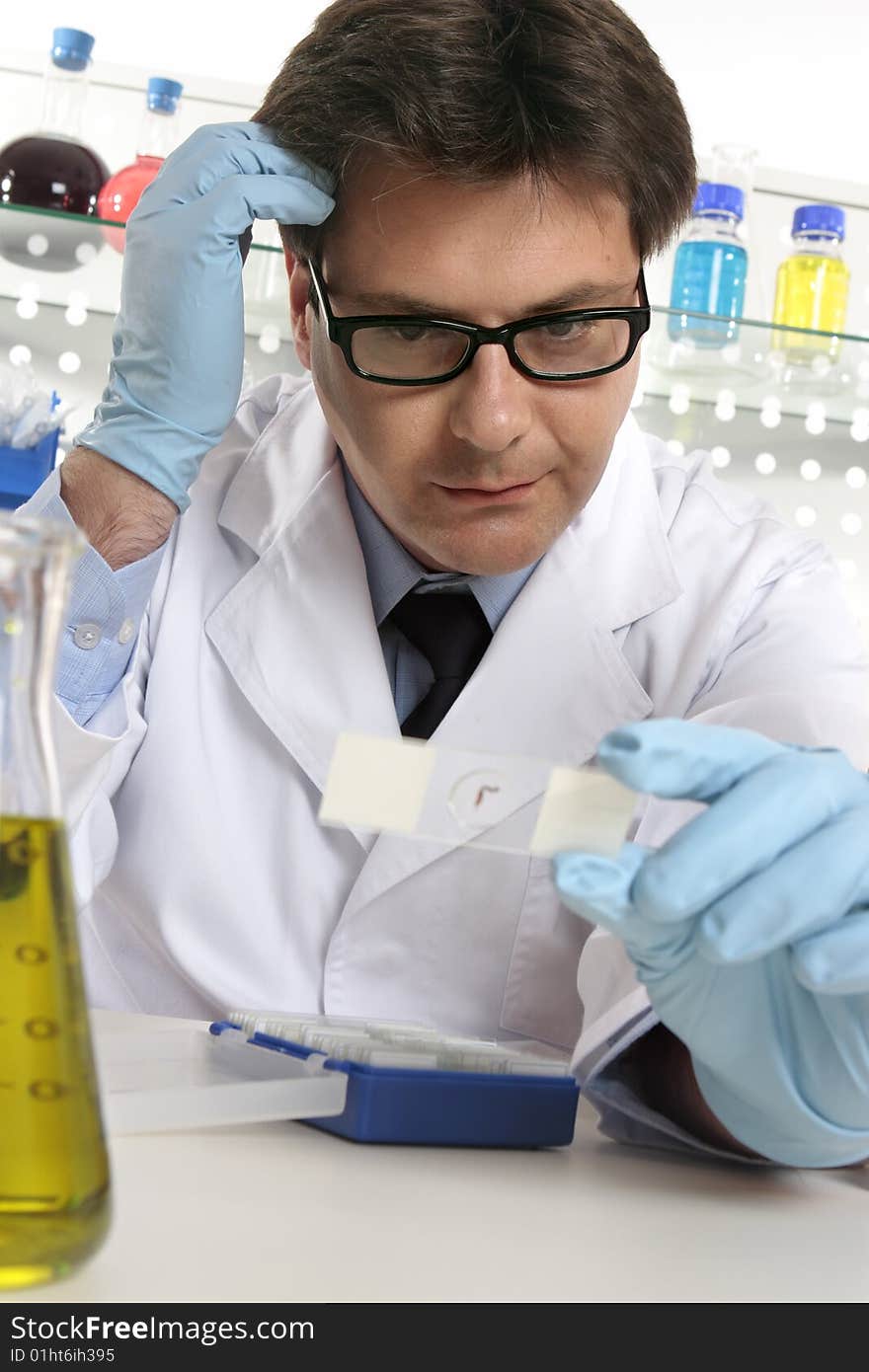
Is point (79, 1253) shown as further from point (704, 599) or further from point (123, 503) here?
point (704, 599)

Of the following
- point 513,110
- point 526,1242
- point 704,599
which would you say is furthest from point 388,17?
point 526,1242

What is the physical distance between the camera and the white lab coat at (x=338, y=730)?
1.29m

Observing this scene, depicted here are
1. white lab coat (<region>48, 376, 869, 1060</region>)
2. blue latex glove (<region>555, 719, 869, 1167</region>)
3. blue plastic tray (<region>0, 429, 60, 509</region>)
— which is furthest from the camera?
blue plastic tray (<region>0, 429, 60, 509</region>)

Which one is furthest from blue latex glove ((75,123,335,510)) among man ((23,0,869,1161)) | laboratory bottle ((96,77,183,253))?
laboratory bottle ((96,77,183,253))

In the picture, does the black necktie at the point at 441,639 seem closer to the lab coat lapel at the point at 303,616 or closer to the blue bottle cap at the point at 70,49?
the lab coat lapel at the point at 303,616

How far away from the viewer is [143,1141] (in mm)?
714

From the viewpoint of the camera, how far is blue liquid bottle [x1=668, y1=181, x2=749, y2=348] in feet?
6.40

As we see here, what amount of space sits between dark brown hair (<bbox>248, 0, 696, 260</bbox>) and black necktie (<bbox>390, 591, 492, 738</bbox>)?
1.21 ft

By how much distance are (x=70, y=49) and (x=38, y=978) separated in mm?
1749

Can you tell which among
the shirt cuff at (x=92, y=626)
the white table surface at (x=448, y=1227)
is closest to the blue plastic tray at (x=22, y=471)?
the shirt cuff at (x=92, y=626)

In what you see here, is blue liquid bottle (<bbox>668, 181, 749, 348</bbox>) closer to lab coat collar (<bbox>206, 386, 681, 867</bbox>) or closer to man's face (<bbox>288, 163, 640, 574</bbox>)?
lab coat collar (<bbox>206, 386, 681, 867</bbox>)

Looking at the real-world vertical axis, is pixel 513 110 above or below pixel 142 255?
above

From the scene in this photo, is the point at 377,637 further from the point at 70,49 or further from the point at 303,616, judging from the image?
the point at 70,49
